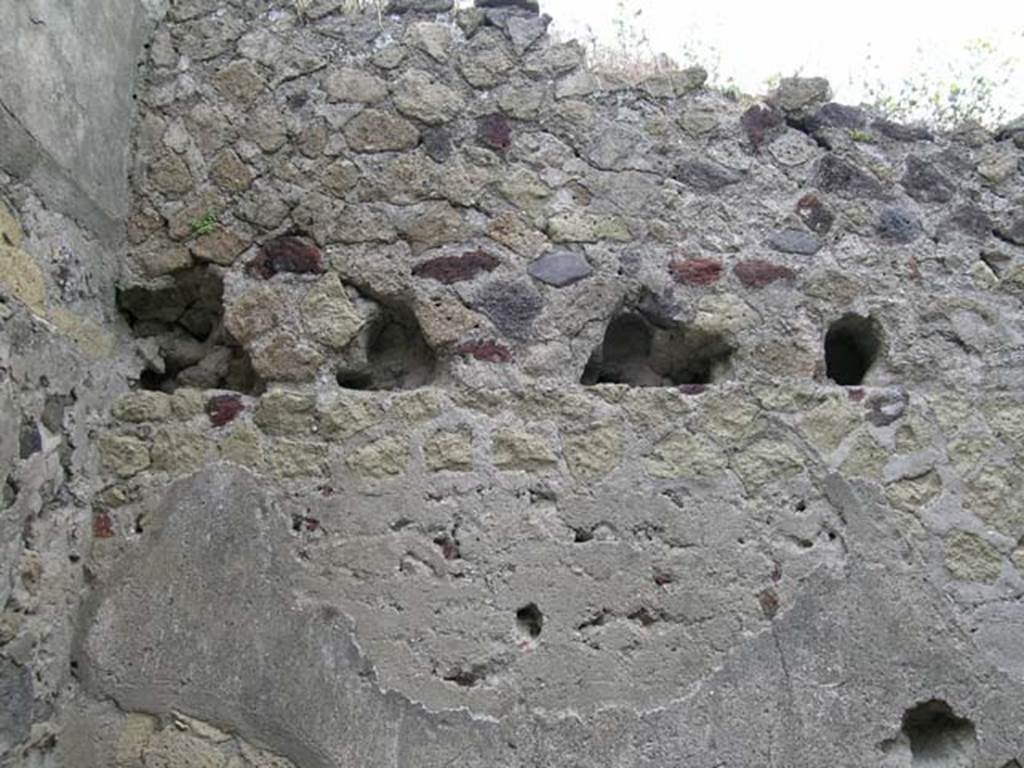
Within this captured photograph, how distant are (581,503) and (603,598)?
0.82 ft

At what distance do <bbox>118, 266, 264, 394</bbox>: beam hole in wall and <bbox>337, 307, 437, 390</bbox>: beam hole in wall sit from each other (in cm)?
29

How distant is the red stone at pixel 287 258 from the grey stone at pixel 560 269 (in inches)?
23.6

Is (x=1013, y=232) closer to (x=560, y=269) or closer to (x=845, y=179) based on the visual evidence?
(x=845, y=179)

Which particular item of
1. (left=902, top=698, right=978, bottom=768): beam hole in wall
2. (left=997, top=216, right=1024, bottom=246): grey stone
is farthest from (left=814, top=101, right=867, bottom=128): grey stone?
(left=902, top=698, right=978, bottom=768): beam hole in wall

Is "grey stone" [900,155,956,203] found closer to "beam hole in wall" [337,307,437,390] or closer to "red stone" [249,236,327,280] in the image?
"beam hole in wall" [337,307,437,390]

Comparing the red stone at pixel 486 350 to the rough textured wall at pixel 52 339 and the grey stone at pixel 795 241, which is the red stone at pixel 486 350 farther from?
the rough textured wall at pixel 52 339

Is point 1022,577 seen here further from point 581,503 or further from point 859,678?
point 581,503

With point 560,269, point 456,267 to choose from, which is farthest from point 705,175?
point 456,267

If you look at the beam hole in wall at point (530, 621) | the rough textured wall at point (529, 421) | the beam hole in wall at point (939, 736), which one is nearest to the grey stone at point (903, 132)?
the rough textured wall at point (529, 421)

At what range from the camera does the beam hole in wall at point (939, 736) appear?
8.45 feet

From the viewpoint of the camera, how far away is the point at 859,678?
8.46 feet

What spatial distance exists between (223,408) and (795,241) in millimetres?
1670

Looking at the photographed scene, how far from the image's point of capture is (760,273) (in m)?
2.93

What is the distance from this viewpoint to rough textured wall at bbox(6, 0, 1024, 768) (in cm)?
255
